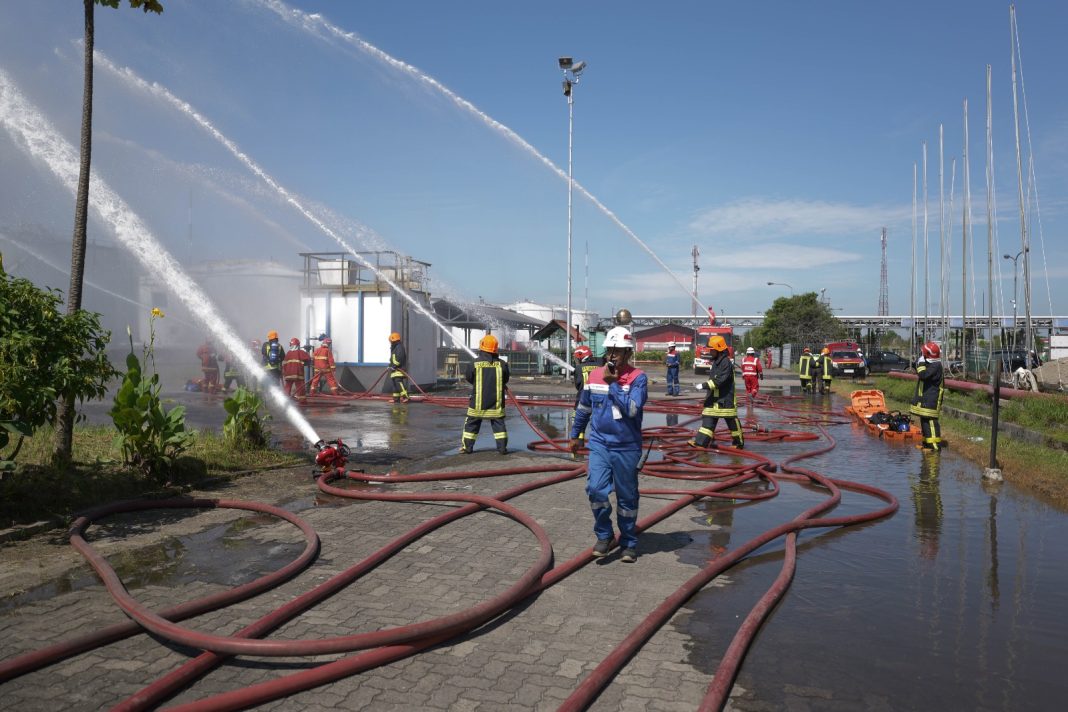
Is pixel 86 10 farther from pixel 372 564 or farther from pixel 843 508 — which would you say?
pixel 843 508

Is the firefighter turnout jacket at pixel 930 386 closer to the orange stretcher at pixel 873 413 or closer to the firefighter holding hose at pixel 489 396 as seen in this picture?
the orange stretcher at pixel 873 413

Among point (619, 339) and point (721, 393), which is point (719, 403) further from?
point (619, 339)

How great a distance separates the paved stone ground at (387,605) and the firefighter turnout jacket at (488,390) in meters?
2.86

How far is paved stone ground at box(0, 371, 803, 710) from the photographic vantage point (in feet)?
11.2

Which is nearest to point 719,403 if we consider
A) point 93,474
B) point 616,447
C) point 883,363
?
point 616,447

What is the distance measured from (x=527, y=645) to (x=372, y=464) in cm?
606

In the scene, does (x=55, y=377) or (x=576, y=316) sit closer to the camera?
(x=55, y=377)

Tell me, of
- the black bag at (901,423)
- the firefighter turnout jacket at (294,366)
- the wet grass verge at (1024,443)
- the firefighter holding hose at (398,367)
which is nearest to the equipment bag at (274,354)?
the firefighter turnout jacket at (294,366)

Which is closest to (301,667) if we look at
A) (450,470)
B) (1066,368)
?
(450,470)

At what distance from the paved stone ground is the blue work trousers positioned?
0.26m

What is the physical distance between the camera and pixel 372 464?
966 cm

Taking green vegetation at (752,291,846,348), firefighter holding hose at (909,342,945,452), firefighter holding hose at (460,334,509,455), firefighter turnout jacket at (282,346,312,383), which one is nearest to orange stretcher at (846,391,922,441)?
firefighter holding hose at (909,342,945,452)

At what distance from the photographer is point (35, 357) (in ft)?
17.7

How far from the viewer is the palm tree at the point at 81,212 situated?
699 cm
